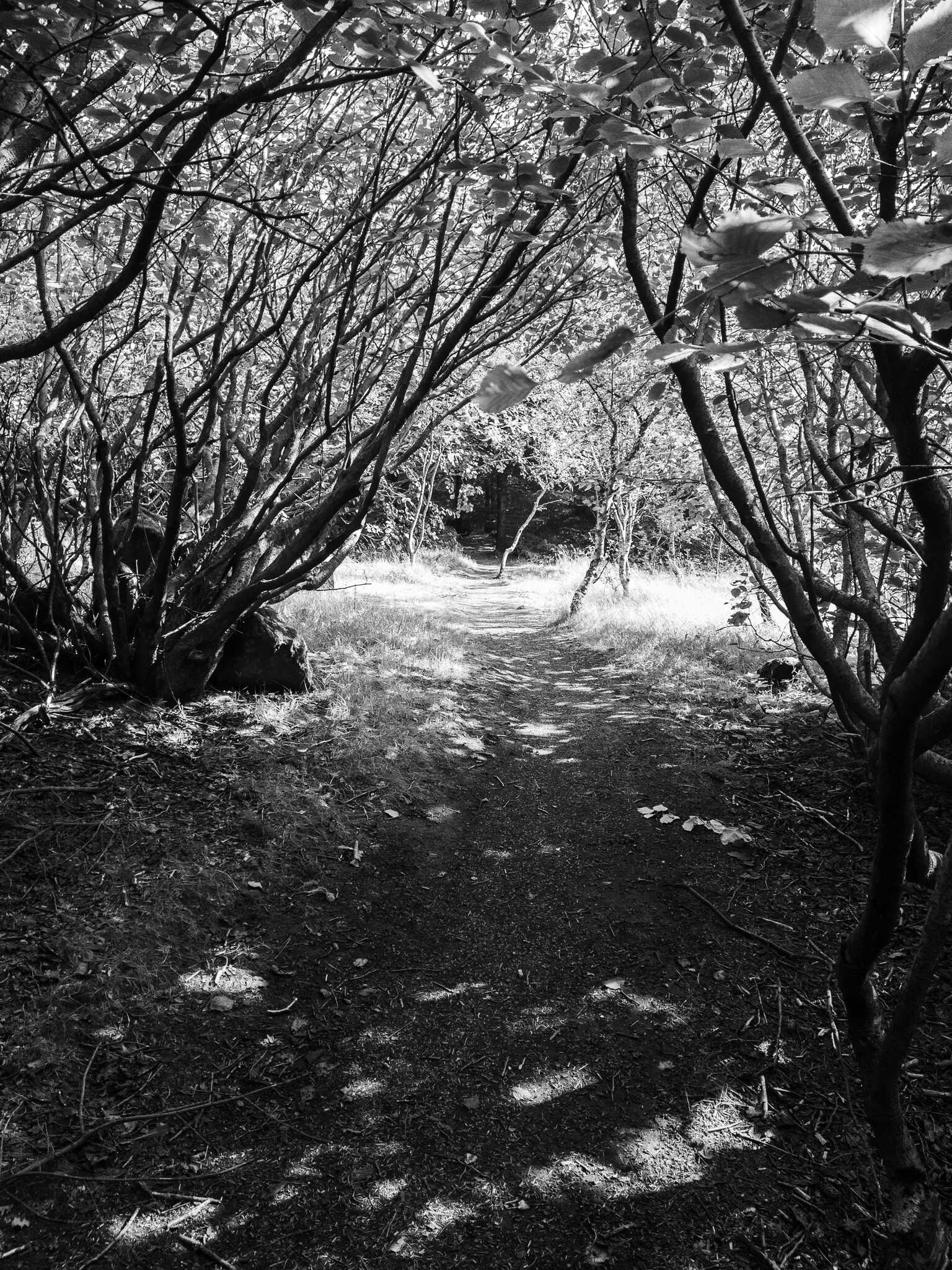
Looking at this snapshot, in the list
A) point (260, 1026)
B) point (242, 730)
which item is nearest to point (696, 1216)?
point (260, 1026)

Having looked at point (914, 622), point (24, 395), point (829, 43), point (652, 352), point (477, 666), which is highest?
point (24, 395)

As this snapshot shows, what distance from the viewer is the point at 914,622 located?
7.01 ft

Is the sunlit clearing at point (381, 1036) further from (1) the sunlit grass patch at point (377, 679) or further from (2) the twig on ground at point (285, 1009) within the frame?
(1) the sunlit grass patch at point (377, 679)

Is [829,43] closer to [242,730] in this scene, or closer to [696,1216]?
[696,1216]

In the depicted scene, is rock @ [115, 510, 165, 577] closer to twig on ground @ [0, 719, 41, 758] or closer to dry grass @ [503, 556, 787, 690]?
twig on ground @ [0, 719, 41, 758]

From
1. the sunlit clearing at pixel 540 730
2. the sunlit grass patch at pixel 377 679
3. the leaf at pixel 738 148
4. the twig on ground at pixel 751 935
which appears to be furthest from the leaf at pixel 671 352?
the sunlit clearing at pixel 540 730

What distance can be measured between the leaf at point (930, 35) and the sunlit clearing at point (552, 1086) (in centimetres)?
341

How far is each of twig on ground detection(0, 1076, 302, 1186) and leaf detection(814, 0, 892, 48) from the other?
3.51 metres

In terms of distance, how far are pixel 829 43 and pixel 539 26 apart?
1.55 metres

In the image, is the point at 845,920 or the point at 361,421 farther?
the point at 361,421

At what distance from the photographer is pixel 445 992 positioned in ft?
11.5

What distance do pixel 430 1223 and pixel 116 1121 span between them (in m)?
1.23

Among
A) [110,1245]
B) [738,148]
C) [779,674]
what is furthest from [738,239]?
[779,674]

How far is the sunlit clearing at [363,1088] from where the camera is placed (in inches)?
113
